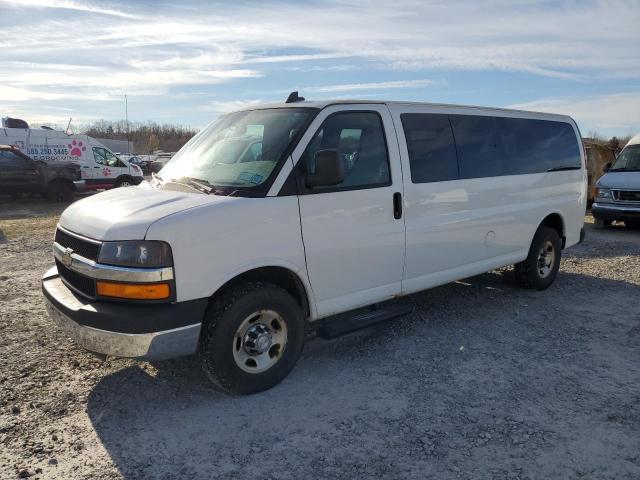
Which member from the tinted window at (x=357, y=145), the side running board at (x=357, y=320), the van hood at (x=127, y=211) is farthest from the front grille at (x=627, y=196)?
the van hood at (x=127, y=211)

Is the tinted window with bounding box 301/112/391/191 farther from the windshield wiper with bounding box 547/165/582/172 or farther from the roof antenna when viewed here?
the windshield wiper with bounding box 547/165/582/172

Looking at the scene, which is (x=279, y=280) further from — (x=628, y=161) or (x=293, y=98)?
(x=628, y=161)

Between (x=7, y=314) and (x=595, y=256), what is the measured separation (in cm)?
870

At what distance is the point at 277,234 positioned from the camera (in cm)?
386

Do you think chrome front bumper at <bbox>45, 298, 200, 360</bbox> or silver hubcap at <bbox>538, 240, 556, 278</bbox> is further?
silver hubcap at <bbox>538, 240, 556, 278</bbox>

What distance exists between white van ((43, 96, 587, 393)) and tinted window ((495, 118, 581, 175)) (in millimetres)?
322

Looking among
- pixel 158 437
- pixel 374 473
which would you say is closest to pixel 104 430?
pixel 158 437

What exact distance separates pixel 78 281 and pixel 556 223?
5.78m

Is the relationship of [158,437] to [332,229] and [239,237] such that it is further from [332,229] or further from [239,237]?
[332,229]

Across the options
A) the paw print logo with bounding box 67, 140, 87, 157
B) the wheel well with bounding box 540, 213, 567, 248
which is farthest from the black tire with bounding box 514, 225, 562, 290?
the paw print logo with bounding box 67, 140, 87, 157

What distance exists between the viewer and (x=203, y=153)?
4617mm

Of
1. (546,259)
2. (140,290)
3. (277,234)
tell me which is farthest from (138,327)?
(546,259)

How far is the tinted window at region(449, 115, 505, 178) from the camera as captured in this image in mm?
5391

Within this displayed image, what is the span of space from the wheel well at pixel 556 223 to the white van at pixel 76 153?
1626 centimetres
